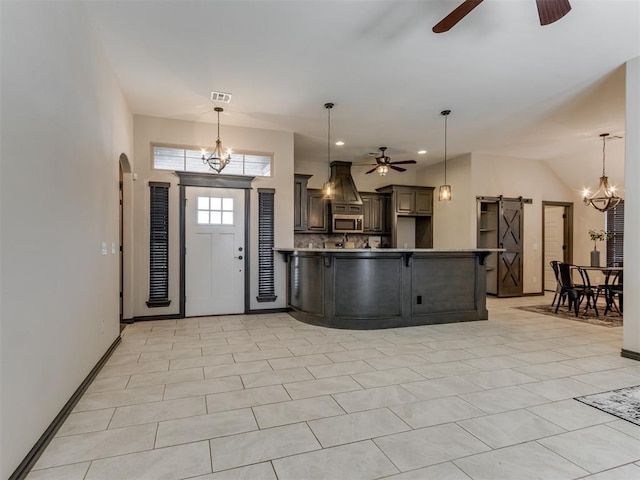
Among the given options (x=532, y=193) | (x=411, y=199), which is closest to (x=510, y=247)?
(x=532, y=193)

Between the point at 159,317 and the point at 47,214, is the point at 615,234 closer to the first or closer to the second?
the point at 159,317

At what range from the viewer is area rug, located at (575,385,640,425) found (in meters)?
2.46

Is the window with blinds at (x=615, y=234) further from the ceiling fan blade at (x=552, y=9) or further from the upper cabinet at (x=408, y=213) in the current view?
the ceiling fan blade at (x=552, y=9)

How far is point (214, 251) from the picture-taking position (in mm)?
5781

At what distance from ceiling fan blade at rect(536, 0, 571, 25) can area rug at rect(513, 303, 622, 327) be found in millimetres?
4793

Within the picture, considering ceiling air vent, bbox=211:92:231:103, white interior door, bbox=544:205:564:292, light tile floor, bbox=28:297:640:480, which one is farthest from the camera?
white interior door, bbox=544:205:564:292

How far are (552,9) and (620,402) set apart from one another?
2.86 metres

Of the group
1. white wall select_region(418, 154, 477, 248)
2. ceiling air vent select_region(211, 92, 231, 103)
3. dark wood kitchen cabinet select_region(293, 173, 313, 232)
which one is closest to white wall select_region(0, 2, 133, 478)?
ceiling air vent select_region(211, 92, 231, 103)

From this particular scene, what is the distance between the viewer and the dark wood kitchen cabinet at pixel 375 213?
27.8 ft

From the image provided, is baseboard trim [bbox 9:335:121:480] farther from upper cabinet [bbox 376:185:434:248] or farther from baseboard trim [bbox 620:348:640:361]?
upper cabinet [bbox 376:185:434:248]

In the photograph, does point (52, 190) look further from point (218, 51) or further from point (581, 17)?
point (581, 17)

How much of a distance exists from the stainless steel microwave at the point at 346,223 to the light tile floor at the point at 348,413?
3.97m

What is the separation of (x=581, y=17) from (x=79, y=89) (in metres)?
4.32

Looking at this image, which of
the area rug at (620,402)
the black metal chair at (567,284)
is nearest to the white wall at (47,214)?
the area rug at (620,402)
